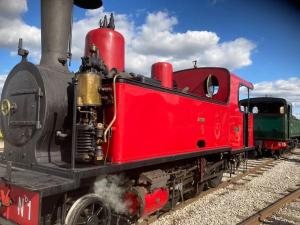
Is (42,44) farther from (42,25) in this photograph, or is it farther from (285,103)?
(285,103)

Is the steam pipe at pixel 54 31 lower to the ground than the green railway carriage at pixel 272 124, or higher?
higher

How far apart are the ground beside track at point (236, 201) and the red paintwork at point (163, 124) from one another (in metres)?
1.09

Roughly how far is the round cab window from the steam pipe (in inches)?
154

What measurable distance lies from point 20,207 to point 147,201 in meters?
2.01

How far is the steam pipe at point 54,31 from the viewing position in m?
4.27

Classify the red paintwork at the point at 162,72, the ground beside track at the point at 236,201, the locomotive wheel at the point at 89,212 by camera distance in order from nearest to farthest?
the locomotive wheel at the point at 89,212, the ground beside track at the point at 236,201, the red paintwork at the point at 162,72

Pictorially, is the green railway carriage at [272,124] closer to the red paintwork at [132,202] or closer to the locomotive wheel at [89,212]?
the red paintwork at [132,202]

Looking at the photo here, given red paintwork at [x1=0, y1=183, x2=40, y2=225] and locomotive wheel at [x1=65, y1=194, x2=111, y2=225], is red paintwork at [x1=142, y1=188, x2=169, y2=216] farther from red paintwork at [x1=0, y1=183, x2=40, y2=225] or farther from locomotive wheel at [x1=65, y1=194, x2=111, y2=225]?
red paintwork at [x1=0, y1=183, x2=40, y2=225]

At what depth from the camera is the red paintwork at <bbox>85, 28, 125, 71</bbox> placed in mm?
4684

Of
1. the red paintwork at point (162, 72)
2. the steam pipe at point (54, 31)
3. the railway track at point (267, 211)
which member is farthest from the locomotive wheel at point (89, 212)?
the red paintwork at point (162, 72)

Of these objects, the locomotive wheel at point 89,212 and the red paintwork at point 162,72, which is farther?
the red paintwork at point 162,72

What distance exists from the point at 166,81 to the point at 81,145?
9.26ft

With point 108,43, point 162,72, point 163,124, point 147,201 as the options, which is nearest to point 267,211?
point 147,201

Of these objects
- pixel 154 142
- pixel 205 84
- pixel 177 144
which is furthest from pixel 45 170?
pixel 205 84
